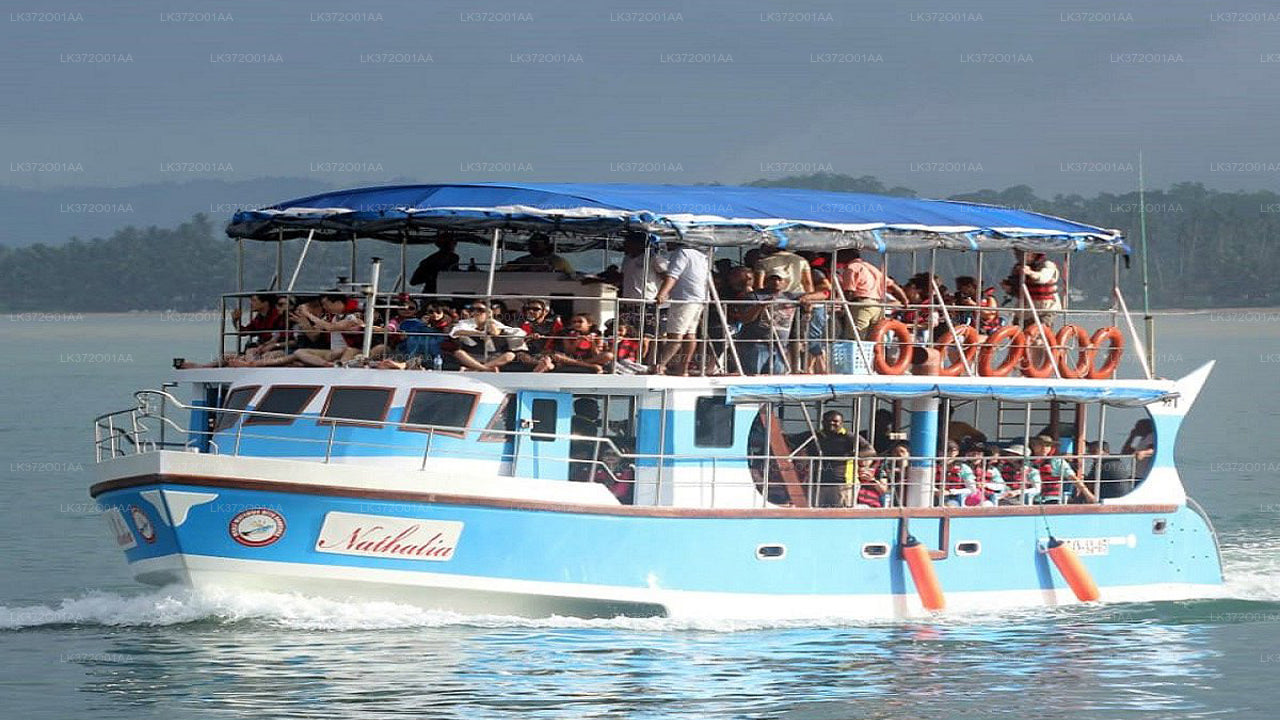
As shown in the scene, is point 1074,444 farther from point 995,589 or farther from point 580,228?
point 580,228

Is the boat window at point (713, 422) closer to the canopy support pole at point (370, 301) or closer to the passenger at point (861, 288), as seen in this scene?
the passenger at point (861, 288)

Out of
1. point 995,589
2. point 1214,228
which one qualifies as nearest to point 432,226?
point 995,589

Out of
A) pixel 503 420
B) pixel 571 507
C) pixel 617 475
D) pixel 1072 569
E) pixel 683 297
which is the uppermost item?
pixel 683 297

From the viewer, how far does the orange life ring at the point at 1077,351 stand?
28.7 meters

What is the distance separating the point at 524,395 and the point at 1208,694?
8.12 m

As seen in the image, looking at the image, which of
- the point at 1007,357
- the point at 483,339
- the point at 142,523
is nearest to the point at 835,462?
the point at 1007,357

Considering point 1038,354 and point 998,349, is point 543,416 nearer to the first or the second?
point 998,349

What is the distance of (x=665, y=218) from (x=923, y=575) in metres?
5.47

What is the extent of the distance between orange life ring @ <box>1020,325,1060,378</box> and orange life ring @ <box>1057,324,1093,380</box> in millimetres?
94

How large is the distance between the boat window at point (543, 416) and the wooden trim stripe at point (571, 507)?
4.27ft

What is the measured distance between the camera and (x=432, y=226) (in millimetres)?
25000

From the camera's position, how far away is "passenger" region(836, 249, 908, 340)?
27297 millimetres

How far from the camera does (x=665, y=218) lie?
24750 mm

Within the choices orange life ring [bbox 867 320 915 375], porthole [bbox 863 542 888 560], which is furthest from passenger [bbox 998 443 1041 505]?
porthole [bbox 863 542 888 560]
